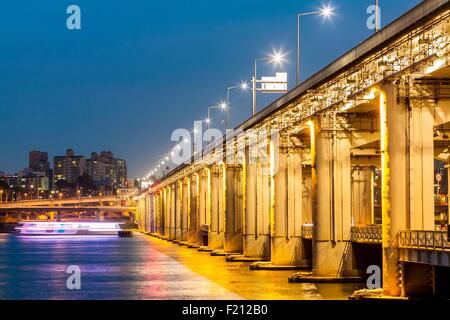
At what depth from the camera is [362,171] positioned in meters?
79.9

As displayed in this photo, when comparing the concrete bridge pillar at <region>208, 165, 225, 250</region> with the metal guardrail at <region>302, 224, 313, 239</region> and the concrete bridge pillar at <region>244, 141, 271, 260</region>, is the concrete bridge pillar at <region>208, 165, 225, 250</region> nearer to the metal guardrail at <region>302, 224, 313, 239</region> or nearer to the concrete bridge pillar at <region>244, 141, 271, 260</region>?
the concrete bridge pillar at <region>244, 141, 271, 260</region>

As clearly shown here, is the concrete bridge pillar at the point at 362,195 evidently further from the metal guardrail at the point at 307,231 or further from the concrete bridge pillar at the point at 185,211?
the concrete bridge pillar at the point at 185,211

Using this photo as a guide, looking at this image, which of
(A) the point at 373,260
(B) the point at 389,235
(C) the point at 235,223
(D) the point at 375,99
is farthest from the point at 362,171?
(B) the point at 389,235

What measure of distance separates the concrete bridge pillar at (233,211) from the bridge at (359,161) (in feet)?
0.30

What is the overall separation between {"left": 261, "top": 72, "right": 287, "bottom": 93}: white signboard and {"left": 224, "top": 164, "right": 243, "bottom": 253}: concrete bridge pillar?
10424mm

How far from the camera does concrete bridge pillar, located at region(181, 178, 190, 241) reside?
440 feet

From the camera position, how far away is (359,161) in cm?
7838

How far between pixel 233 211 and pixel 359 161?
17.0m

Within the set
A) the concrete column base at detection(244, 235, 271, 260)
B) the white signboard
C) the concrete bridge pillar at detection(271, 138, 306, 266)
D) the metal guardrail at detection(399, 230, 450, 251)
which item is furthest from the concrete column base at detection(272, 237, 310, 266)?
the metal guardrail at detection(399, 230, 450, 251)

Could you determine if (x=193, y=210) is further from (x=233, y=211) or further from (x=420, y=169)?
(x=420, y=169)

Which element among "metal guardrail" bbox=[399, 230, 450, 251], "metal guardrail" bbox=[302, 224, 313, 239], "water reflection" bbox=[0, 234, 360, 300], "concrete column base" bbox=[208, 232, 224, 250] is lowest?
"water reflection" bbox=[0, 234, 360, 300]

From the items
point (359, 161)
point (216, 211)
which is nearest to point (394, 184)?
point (359, 161)

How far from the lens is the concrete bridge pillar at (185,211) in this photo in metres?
134
